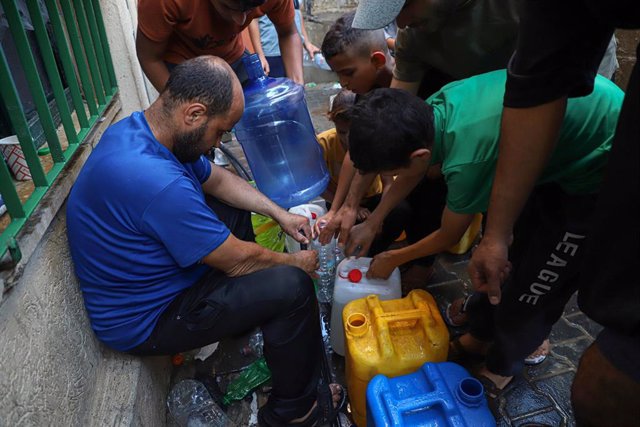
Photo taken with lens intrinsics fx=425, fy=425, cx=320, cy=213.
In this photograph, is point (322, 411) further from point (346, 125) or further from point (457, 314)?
point (346, 125)

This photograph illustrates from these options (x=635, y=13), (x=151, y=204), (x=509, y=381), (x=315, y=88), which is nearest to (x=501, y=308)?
(x=509, y=381)

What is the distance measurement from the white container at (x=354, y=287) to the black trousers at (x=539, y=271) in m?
0.51

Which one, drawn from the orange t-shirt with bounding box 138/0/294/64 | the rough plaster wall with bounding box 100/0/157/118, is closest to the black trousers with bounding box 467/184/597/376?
the orange t-shirt with bounding box 138/0/294/64

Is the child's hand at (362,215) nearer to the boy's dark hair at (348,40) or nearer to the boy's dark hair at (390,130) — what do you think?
the boy's dark hair at (348,40)

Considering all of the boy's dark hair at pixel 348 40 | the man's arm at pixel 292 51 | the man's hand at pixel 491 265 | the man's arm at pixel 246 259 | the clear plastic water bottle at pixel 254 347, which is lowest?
the clear plastic water bottle at pixel 254 347

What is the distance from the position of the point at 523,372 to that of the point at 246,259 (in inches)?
63.9

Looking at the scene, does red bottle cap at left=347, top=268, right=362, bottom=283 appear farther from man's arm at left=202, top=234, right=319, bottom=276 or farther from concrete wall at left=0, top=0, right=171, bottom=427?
concrete wall at left=0, top=0, right=171, bottom=427

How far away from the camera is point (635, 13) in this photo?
838 mm

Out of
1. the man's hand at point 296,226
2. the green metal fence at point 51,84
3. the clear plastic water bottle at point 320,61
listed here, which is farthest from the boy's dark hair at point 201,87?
the clear plastic water bottle at point 320,61

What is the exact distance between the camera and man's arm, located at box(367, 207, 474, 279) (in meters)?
1.72

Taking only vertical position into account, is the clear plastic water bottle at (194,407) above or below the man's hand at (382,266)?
below

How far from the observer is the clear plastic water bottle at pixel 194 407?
2.10 metres

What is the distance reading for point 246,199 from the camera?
8.02ft

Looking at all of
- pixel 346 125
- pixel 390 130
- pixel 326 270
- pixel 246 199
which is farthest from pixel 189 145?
pixel 326 270
